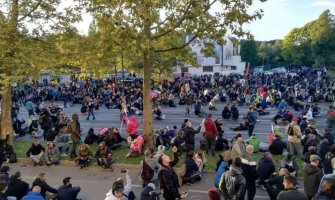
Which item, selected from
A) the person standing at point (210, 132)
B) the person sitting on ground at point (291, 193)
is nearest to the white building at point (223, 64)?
the person standing at point (210, 132)

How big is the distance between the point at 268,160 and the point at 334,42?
6957cm

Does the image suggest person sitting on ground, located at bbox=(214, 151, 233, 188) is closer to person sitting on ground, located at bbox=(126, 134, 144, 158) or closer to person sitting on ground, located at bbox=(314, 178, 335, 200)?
person sitting on ground, located at bbox=(314, 178, 335, 200)

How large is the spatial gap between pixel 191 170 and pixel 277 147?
441 cm

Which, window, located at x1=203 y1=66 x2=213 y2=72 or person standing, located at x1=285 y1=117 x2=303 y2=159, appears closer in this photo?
person standing, located at x1=285 y1=117 x2=303 y2=159

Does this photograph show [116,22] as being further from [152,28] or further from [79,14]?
[79,14]

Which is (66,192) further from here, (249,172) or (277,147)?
(277,147)

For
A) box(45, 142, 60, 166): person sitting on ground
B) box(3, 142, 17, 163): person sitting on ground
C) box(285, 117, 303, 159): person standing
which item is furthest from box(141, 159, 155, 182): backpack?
box(3, 142, 17, 163): person sitting on ground

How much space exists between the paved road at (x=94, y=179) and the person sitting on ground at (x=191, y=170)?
0.75ft

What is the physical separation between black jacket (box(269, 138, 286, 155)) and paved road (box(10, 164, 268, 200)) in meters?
3.20

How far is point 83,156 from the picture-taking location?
1421 cm

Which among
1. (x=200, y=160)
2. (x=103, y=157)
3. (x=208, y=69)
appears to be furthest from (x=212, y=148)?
(x=208, y=69)

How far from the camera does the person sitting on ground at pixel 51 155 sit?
575 inches

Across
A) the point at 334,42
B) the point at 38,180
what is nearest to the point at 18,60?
the point at 38,180

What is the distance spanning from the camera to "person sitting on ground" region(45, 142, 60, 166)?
1460 cm
